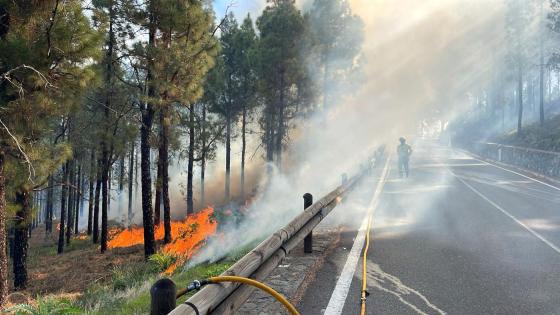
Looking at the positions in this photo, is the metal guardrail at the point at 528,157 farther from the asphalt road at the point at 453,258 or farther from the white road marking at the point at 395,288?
the white road marking at the point at 395,288

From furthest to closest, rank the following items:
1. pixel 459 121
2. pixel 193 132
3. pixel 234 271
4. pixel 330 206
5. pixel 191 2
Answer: pixel 459 121, pixel 193 132, pixel 191 2, pixel 330 206, pixel 234 271

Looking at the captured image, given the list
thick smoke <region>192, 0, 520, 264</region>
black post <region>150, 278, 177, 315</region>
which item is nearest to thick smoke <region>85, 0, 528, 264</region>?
thick smoke <region>192, 0, 520, 264</region>

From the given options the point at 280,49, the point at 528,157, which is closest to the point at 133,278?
the point at 280,49

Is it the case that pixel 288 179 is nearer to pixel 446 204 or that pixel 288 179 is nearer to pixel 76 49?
pixel 446 204

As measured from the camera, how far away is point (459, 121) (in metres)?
77.4

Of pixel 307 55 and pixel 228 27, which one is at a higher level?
pixel 228 27

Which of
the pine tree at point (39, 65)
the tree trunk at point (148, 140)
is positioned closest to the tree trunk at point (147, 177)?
the tree trunk at point (148, 140)

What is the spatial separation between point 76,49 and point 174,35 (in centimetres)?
683

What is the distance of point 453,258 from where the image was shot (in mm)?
6203

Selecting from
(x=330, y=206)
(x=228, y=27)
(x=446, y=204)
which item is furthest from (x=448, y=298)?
(x=228, y=27)

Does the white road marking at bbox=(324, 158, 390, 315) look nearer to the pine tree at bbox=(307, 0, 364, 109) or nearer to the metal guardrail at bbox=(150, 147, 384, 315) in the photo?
the metal guardrail at bbox=(150, 147, 384, 315)

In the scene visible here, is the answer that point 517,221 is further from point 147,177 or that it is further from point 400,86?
point 400,86

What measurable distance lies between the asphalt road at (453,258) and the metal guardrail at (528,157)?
8.99m

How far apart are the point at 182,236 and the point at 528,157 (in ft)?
64.7
